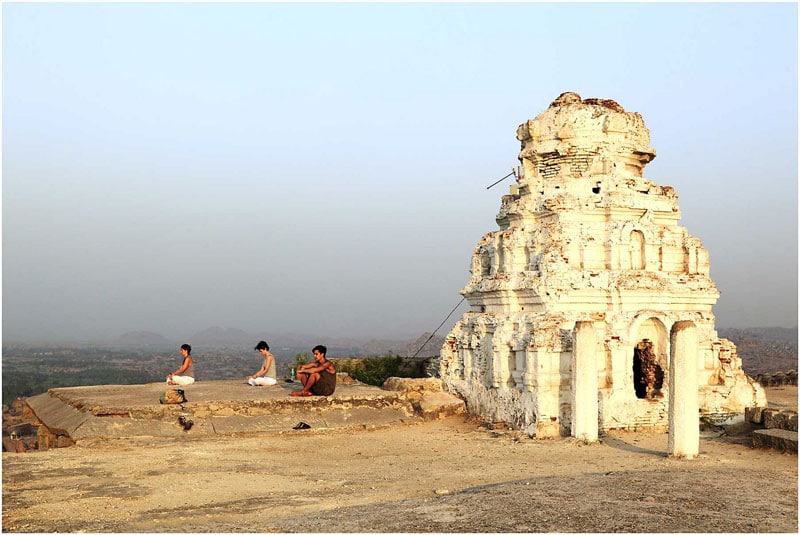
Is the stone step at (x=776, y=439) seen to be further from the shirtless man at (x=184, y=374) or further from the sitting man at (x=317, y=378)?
the shirtless man at (x=184, y=374)

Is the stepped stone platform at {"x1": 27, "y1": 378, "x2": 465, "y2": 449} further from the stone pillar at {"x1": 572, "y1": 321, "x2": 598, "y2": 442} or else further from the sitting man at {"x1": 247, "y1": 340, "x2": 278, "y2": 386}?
the stone pillar at {"x1": 572, "y1": 321, "x2": 598, "y2": 442}

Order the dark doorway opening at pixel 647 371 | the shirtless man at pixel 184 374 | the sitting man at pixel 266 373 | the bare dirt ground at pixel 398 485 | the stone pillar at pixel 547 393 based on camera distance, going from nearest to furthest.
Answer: the bare dirt ground at pixel 398 485 < the stone pillar at pixel 547 393 < the dark doorway opening at pixel 647 371 < the shirtless man at pixel 184 374 < the sitting man at pixel 266 373

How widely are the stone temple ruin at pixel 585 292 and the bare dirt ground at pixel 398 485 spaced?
1.00 meters

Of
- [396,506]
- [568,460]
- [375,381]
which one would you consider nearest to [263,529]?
[396,506]

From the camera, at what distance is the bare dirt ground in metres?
7.30

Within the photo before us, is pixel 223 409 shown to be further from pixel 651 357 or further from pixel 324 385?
pixel 651 357

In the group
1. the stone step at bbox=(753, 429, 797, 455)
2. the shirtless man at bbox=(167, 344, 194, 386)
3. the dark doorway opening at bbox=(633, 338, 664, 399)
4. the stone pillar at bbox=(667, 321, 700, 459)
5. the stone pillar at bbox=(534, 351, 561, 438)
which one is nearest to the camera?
the stone pillar at bbox=(667, 321, 700, 459)

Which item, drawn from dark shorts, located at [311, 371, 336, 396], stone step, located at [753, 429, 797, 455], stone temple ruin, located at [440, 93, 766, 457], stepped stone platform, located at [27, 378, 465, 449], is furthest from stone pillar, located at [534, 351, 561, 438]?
dark shorts, located at [311, 371, 336, 396]

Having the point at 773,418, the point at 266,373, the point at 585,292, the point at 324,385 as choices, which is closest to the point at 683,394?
the point at 773,418

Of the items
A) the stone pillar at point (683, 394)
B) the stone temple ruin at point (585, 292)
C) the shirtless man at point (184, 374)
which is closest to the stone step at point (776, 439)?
the stone pillar at point (683, 394)

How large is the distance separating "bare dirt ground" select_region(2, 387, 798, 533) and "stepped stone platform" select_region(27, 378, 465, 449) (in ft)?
1.22

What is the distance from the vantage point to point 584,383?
493 inches

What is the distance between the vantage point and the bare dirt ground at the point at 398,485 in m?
7.30

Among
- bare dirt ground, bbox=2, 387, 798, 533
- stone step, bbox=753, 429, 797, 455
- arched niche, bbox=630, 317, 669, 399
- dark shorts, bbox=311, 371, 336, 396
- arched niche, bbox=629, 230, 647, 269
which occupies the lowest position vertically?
bare dirt ground, bbox=2, 387, 798, 533
